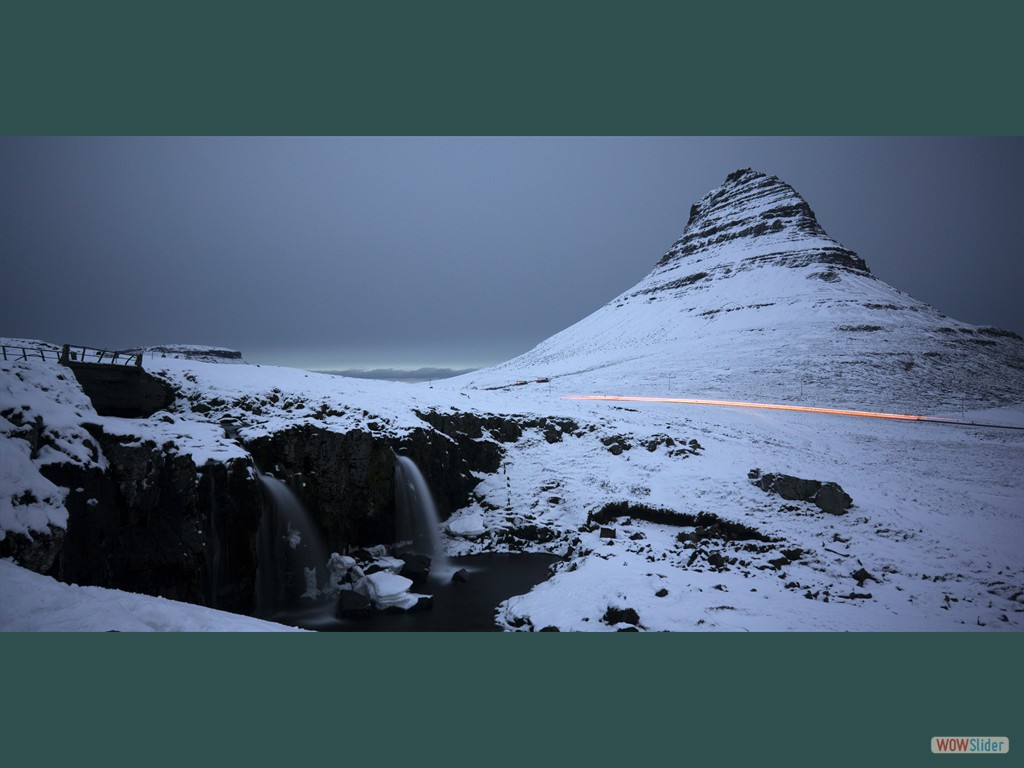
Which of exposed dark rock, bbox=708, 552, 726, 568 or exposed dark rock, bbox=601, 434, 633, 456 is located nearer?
exposed dark rock, bbox=708, 552, 726, 568

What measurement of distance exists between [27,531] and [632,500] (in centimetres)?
1372

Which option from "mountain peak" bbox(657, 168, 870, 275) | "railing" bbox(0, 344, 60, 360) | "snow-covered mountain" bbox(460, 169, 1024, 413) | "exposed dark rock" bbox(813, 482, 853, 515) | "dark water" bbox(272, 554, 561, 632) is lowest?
"dark water" bbox(272, 554, 561, 632)

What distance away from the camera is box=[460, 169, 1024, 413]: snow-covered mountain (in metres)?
28.5

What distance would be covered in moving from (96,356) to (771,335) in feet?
175

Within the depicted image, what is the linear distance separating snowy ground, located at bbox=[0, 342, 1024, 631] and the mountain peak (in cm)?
6739

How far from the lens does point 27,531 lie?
6.38 metres

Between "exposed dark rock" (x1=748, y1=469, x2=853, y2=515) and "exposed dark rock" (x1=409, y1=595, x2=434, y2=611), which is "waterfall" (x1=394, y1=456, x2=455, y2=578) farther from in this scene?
"exposed dark rock" (x1=748, y1=469, x2=853, y2=515)

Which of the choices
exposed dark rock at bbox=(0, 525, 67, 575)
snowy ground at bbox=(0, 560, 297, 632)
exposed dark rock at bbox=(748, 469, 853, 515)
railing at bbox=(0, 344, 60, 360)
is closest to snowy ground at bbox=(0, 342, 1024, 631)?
snowy ground at bbox=(0, 560, 297, 632)

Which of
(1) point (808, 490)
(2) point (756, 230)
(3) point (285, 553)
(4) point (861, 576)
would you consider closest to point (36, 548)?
(3) point (285, 553)

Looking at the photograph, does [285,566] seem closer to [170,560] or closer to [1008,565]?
[170,560]

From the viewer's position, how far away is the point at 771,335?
154 ft

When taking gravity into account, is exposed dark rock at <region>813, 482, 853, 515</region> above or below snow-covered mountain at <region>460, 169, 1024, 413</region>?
below

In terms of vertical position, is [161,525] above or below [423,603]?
above

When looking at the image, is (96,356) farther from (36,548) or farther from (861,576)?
(861,576)
